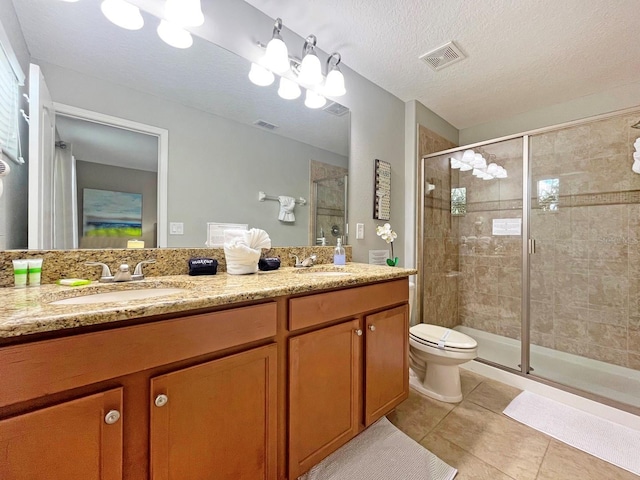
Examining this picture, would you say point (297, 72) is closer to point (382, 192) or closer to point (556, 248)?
point (382, 192)

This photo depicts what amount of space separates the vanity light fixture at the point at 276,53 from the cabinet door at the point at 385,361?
147 cm

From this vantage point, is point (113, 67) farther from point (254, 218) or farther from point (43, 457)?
point (43, 457)

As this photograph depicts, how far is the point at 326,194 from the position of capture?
1.90m

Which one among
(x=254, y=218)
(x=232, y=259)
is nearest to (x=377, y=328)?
(x=232, y=259)

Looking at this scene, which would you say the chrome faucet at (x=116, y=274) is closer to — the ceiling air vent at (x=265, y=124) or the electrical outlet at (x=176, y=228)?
the electrical outlet at (x=176, y=228)

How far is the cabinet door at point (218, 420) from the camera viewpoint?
29.4 inches

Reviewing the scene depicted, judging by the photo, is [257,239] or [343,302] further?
[257,239]

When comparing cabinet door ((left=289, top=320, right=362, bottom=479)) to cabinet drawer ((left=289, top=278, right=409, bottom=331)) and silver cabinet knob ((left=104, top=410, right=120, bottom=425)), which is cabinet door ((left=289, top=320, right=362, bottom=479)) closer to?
cabinet drawer ((left=289, top=278, right=409, bottom=331))

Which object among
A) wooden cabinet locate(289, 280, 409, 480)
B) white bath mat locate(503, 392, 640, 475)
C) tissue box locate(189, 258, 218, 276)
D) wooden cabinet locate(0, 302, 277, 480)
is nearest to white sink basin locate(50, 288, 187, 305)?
tissue box locate(189, 258, 218, 276)

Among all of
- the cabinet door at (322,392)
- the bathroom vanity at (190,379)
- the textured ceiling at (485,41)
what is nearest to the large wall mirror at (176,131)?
the bathroom vanity at (190,379)

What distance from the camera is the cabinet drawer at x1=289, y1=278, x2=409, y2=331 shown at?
1.06 m

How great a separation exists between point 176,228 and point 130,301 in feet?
2.06

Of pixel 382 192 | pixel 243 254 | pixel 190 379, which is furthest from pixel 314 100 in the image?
pixel 190 379

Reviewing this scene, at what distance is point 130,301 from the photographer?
75 centimetres
